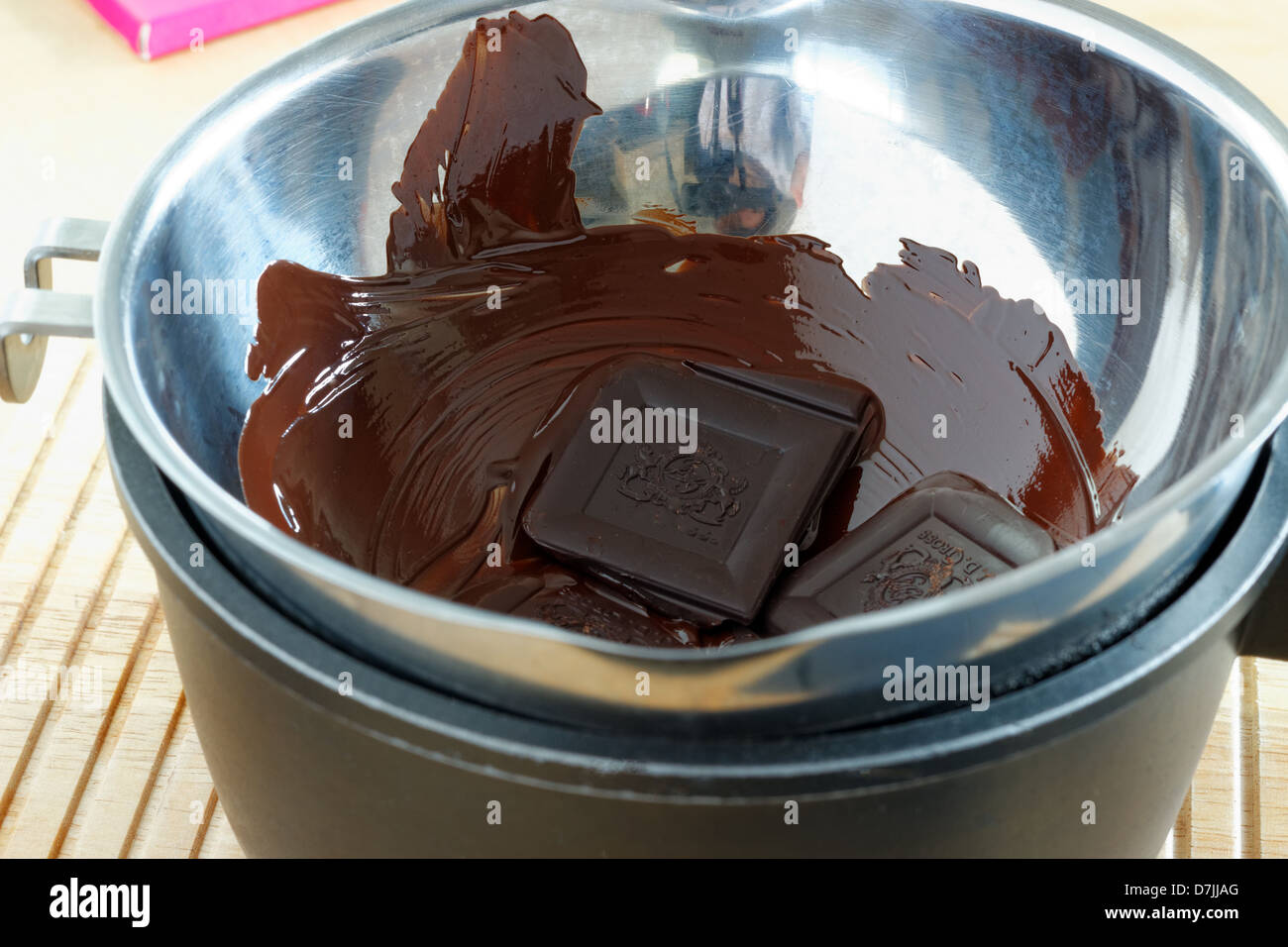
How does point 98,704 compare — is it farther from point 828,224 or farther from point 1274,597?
point 1274,597

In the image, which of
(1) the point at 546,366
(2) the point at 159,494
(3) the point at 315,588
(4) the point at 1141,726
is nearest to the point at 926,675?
(4) the point at 1141,726

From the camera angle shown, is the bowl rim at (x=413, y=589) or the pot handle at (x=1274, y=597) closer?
the bowl rim at (x=413, y=589)

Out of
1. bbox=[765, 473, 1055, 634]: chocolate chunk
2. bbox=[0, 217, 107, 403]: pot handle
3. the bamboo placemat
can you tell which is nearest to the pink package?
the bamboo placemat

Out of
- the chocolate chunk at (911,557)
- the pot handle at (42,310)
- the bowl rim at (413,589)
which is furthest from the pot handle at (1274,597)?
the pot handle at (42,310)

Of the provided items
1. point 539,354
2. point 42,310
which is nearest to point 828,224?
point 539,354

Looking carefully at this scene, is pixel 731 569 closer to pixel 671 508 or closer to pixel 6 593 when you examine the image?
pixel 671 508

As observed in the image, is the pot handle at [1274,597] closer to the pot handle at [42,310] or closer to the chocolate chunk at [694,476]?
the chocolate chunk at [694,476]
